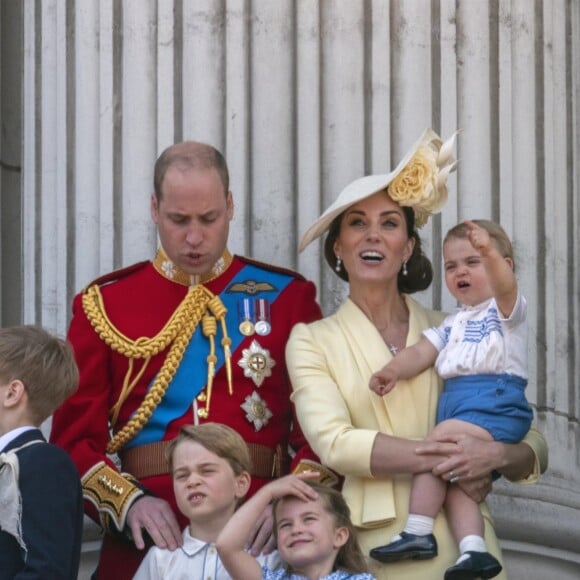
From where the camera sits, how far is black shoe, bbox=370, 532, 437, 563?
658cm

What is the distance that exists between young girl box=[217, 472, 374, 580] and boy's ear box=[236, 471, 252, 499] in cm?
15

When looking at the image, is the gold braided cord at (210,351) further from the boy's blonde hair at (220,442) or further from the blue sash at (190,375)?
the boy's blonde hair at (220,442)

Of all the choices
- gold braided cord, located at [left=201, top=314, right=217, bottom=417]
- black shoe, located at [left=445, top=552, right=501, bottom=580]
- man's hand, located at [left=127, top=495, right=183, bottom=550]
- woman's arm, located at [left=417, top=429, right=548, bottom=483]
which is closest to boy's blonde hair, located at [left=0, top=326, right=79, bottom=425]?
man's hand, located at [left=127, top=495, right=183, bottom=550]

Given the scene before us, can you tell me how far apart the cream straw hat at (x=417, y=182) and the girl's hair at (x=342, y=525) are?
3.21 feet

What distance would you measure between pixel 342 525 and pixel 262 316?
98 centimetres

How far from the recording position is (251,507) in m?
6.33

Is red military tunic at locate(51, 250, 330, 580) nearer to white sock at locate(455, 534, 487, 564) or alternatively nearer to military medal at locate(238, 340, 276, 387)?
military medal at locate(238, 340, 276, 387)

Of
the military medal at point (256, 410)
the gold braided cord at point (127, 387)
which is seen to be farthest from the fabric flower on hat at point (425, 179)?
the gold braided cord at point (127, 387)

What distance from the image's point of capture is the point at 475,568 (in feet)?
21.3

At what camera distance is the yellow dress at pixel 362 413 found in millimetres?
6664

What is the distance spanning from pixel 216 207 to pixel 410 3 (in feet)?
4.54

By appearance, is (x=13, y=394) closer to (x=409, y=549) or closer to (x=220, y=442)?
(x=220, y=442)

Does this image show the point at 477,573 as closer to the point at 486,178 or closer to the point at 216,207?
the point at 216,207

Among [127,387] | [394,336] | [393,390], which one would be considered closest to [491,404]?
[393,390]
